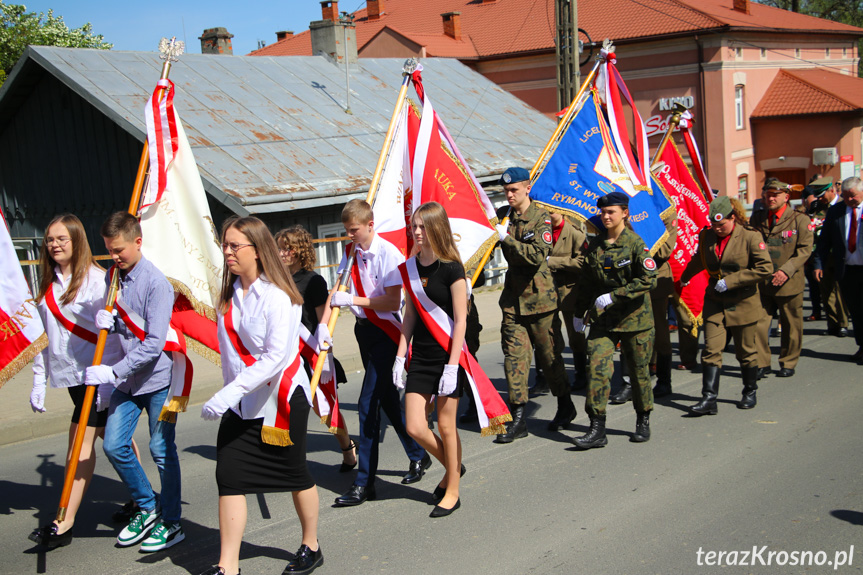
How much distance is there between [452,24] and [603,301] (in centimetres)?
3400

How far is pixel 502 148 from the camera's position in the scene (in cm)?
2150

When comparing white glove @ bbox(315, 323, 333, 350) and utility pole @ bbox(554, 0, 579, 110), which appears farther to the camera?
utility pole @ bbox(554, 0, 579, 110)

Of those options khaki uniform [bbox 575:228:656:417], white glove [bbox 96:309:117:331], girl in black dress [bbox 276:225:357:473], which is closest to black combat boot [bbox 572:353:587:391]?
khaki uniform [bbox 575:228:656:417]

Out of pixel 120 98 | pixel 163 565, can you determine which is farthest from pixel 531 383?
pixel 120 98

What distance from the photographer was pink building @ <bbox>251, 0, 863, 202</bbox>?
33031 millimetres

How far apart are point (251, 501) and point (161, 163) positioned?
2.37m

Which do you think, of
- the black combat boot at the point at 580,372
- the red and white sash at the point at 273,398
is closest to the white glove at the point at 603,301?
the black combat boot at the point at 580,372

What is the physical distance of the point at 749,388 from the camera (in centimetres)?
757

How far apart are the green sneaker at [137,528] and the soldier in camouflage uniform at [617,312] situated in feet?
10.5

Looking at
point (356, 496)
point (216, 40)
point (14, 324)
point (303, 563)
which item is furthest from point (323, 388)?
point (216, 40)

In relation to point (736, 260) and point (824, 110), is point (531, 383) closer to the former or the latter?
point (736, 260)

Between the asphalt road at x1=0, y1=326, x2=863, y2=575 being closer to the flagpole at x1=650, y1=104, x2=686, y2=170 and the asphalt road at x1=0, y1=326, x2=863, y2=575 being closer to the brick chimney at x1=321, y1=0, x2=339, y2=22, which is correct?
the flagpole at x1=650, y1=104, x2=686, y2=170

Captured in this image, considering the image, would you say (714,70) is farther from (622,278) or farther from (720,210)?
(622,278)

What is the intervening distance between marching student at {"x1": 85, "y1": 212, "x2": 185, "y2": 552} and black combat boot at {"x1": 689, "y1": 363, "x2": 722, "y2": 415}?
453 centimetres
